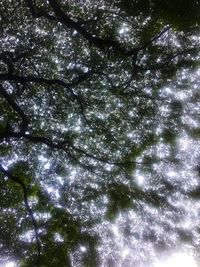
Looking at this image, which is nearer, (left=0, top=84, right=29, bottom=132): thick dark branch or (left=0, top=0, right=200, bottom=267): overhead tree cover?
(left=0, top=84, right=29, bottom=132): thick dark branch

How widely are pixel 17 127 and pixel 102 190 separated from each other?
4.15 metres

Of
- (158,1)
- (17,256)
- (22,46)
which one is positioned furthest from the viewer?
(17,256)

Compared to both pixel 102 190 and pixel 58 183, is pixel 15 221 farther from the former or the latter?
pixel 102 190

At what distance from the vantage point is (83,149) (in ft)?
39.2

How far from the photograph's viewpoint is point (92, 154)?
11945mm

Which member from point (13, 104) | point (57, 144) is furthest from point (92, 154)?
point (13, 104)

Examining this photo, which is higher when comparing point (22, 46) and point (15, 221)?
point (22, 46)

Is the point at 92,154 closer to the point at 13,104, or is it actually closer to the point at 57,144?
the point at 57,144

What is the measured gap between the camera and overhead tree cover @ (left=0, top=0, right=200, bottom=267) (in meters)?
10.5

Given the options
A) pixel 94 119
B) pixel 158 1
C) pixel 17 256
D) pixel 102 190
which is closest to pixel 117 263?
pixel 102 190

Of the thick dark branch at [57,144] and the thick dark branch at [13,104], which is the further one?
the thick dark branch at [57,144]

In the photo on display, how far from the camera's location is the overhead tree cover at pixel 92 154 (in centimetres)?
1047

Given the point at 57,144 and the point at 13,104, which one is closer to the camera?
the point at 13,104

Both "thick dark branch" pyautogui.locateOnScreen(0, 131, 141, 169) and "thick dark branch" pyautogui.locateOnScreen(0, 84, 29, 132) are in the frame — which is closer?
"thick dark branch" pyautogui.locateOnScreen(0, 84, 29, 132)
